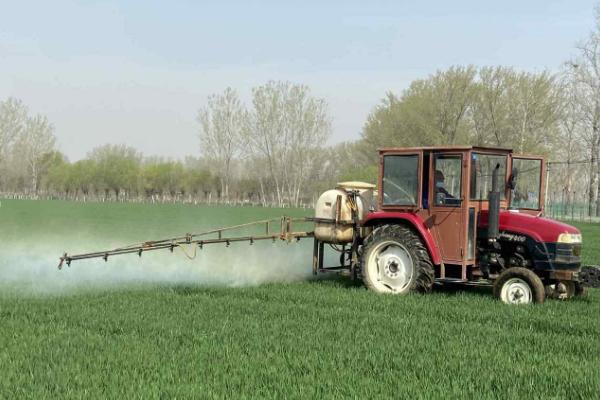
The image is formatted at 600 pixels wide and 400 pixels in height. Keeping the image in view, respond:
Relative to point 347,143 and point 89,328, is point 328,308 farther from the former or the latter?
point 347,143

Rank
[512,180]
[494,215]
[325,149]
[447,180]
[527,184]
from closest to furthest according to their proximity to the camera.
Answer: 1. [494,215]
2. [447,180]
3. [512,180]
4. [527,184]
5. [325,149]

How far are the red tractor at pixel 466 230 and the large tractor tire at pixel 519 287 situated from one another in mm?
13

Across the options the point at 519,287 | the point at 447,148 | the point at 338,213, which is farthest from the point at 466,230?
the point at 338,213

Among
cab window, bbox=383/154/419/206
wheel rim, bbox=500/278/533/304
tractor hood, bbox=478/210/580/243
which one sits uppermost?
cab window, bbox=383/154/419/206

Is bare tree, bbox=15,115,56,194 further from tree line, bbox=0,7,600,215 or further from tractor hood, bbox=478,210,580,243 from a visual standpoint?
tractor hood, bbox=478,210,580,243

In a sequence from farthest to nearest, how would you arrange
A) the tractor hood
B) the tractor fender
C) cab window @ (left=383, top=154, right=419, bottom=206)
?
cab window @ (left=383, top=154, right=419, bottom=206), the tractor fender, the tractor hood

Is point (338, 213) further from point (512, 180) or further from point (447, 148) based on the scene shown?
point (512, 180)

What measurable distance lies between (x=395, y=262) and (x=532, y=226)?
6.56 ft

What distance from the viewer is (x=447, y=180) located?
9414 millimetres

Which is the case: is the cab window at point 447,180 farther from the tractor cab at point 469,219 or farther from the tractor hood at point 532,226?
the tractor hood at point 532,226

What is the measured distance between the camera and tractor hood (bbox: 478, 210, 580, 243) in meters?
9.05

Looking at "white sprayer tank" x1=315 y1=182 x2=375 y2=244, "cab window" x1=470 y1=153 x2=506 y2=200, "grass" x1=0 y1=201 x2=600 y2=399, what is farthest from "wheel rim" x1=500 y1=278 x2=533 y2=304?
"white sprayer tank" x1=315 y1=182 x2=375 y2=244

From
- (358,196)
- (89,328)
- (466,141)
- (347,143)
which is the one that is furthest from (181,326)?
(347,143)

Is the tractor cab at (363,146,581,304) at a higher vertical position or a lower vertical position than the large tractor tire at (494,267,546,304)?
higher
